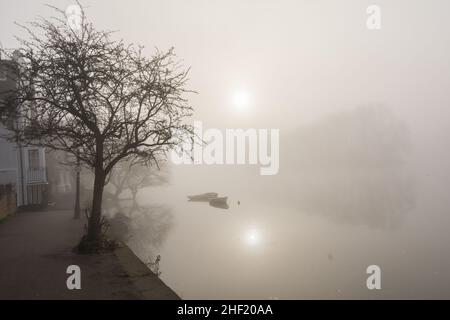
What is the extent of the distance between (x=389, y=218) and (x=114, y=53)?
5105 cm

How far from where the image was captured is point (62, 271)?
544 inches

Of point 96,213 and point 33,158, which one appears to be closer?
point 96,213

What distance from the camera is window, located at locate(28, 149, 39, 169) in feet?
121

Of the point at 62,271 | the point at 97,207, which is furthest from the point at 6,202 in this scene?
the point at 62,271

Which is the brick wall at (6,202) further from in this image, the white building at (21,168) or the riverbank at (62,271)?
the riverbank at (62,271)

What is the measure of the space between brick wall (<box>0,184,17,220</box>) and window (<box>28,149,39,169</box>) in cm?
659

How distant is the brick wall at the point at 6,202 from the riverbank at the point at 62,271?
229 inches

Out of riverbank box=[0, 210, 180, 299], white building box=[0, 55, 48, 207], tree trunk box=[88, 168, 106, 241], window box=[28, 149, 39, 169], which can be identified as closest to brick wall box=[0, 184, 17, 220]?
white building box=[0, 55, 48, 207]

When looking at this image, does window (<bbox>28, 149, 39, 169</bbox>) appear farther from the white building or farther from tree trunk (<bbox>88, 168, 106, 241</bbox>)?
tree trunk (<bbox>88, 168, 106, 241</bbox>)

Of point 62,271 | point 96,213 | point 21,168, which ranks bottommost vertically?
point 62,271

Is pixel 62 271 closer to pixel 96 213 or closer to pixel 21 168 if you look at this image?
pixel 96 213

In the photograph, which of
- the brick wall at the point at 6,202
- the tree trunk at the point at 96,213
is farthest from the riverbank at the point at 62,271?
the brick wall at the point at 6,202

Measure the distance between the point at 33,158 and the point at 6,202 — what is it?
34.9 feet
